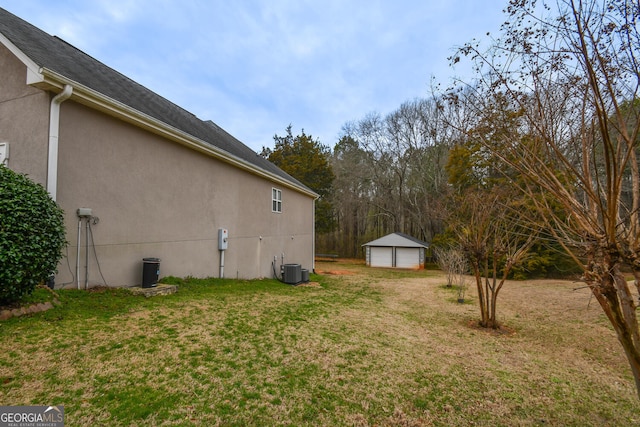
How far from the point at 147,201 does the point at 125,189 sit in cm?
57

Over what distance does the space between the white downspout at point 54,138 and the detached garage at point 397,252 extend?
18335 mm

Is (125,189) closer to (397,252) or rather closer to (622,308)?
(622,308)

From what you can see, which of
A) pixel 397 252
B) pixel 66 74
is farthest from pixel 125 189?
pixel 397 252

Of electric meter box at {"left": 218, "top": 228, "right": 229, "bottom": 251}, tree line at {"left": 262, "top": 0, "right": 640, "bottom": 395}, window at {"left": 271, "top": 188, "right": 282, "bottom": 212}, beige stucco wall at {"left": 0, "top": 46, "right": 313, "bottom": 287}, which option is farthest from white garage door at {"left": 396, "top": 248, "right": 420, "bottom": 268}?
tree line at {"left": 262, "top": 0, "right": 640, "bottom": 395}

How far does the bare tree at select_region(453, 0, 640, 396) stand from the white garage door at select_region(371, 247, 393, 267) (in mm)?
18685

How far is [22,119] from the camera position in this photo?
16.6 ft

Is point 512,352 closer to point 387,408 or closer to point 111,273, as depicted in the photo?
point 387,408

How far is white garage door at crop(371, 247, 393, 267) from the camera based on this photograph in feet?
68.3

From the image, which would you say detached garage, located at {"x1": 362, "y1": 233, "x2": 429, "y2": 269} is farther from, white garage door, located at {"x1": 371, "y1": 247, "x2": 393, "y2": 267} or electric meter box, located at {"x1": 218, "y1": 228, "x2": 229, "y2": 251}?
electric meter box, located at {"x1": 218, "y1": 228, "x2": 229, "y2": 251}

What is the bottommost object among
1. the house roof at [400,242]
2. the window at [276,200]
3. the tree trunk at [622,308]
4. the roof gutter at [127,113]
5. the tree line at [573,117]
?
the tree trunk at [622,308]

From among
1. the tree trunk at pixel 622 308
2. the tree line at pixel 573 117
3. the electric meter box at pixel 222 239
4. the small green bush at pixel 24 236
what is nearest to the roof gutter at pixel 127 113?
the small green bush at pixel 24 236

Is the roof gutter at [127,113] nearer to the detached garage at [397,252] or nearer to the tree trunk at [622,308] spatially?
the tree trunk at [622,308]

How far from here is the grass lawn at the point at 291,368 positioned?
8.49 feet

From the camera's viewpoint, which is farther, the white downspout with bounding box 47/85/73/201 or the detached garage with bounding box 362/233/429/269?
the detached garage with bounding box 362/233/429/269
